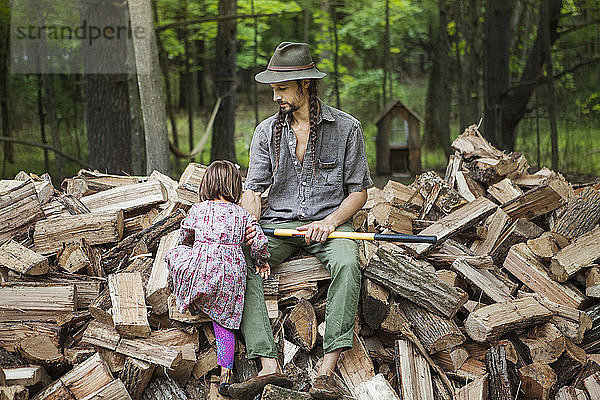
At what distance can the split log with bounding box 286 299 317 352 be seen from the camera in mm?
3232

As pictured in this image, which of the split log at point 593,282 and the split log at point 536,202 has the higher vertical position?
the split log at point 536,202

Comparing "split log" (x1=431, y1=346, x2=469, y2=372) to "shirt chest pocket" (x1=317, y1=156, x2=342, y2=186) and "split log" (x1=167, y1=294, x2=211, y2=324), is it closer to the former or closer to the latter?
"shirt chest pocket" (x1=317, y1=156, x2=342, y2=186)

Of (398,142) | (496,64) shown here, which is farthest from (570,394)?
(496,64)

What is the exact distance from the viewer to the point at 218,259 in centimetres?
304

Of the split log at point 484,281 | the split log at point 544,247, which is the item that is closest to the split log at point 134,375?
the split log at point 484,281

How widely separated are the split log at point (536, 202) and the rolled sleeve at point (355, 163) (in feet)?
3.86

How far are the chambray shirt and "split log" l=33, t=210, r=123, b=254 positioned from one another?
0.94 metres

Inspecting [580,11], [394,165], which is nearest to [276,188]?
[394,165]

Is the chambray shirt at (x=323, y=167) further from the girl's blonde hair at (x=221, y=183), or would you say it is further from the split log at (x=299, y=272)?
the girl's blonde hair at (x=221, y=183)

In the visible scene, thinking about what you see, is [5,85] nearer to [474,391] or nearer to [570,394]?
[474,391]

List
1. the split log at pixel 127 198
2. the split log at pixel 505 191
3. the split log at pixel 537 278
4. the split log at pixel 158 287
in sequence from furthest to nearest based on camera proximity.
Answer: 1. the split log at pixel 505 191
2. the split log at pixel 127 198
3. the split log at pixel 537 278
4. the split log at pixel 158 287

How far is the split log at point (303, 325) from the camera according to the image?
3.23m

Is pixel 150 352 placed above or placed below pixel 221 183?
below

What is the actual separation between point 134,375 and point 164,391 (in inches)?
7.1
